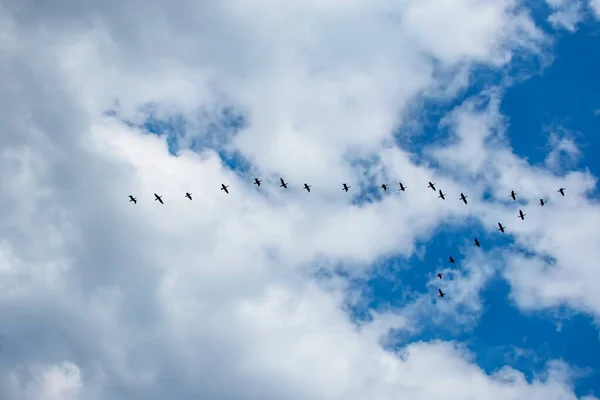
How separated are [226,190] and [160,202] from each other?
17217 millimetres

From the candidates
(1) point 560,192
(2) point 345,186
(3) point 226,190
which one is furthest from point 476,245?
(3) point 226,190

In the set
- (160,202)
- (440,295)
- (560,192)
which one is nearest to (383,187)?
(440,295)

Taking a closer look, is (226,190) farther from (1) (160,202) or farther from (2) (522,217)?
(2) (522,217)

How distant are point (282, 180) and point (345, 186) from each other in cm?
1924

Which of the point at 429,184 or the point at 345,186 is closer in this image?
the point at 429,184

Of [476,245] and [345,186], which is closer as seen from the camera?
[476,245]

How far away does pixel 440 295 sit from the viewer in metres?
161

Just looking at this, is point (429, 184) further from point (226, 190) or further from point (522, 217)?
point (226, 190)

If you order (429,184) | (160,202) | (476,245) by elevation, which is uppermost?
(429,184)

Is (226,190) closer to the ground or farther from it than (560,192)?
closer to the ground

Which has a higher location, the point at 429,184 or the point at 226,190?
the point at 429,184

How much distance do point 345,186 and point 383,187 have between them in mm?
17845

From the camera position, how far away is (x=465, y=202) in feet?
518

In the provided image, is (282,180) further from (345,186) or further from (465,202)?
(465,202)
